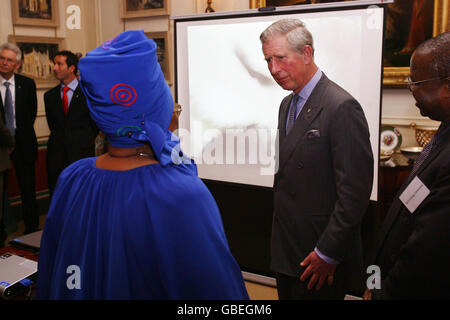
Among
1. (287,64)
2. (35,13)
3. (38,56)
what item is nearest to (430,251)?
(287,64)

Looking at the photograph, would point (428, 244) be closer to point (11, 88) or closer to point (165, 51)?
point (11, 88)

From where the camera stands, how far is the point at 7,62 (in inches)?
150

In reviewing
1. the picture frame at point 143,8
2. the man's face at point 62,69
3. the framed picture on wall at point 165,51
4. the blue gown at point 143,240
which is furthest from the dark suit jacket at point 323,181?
the picture frame at point 143,8

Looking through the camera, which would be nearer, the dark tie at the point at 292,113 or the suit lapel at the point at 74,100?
the dark tie at the point at 292,113

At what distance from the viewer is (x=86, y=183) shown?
1.04 metres

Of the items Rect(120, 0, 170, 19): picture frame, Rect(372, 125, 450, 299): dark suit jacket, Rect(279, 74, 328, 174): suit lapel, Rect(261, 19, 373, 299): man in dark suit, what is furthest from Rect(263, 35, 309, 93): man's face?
Rect(120, 0, 170, 19): picture frame

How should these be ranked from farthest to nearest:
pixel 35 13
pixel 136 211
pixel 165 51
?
pixel 165 51
pixel 35 13
pixel 136 211

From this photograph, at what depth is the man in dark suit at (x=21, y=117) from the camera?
3.81 metres

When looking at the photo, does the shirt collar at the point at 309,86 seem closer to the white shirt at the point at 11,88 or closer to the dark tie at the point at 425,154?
the dark tie at the point at 425,154

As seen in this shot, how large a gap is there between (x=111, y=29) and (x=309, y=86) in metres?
4.25

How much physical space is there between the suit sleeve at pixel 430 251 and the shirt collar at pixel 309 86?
71 centimetres
